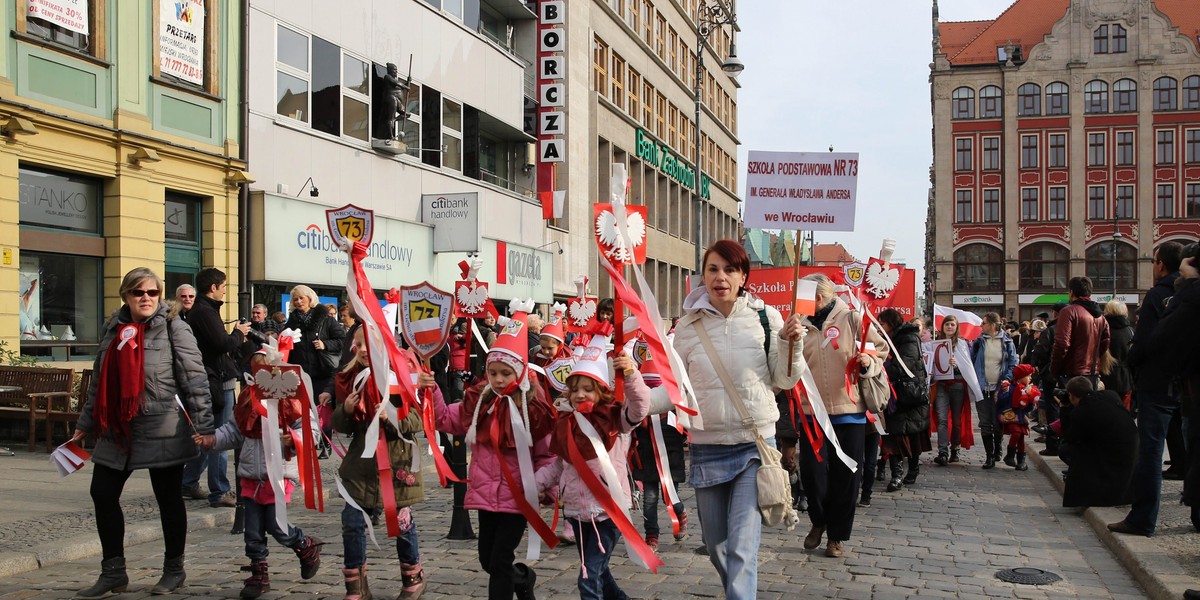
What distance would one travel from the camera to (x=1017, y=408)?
12883mm

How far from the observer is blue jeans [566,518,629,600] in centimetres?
502

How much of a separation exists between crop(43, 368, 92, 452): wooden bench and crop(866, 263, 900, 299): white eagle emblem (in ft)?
28.4

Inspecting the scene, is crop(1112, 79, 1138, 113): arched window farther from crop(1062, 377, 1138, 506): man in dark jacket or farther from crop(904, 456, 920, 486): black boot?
crop(1062, 377, 1138, 506): man in dark jacket

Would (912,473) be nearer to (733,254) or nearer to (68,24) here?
(733,254)

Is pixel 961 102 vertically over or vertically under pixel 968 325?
over

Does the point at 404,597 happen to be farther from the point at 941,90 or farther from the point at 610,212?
the point at 941,90

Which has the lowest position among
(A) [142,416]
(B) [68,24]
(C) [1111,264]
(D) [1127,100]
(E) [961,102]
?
(A) [142,416]

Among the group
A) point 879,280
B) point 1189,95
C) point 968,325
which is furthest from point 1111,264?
point 879,280

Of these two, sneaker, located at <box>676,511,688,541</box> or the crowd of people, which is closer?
the crowd of people

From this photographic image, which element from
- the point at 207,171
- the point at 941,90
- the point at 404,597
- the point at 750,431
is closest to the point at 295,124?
the point at 207,171

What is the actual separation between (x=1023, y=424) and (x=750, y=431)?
941cm

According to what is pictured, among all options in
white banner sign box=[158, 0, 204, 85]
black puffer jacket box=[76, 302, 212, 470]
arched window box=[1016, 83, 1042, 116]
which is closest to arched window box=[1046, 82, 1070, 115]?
arched window box=[1016, 83, 1042, 116]

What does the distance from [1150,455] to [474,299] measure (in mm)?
5260

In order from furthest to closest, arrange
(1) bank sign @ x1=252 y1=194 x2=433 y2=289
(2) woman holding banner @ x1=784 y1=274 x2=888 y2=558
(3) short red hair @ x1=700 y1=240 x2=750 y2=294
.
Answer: (1) bank sign @ x1=252 y1=194 x2=433 y2=289, (2) woman holding banner @ x1=784 y1=274 x2=888 y2=558, (3) short red hair @ x1=700 y1=240 x2=750 y2=294
